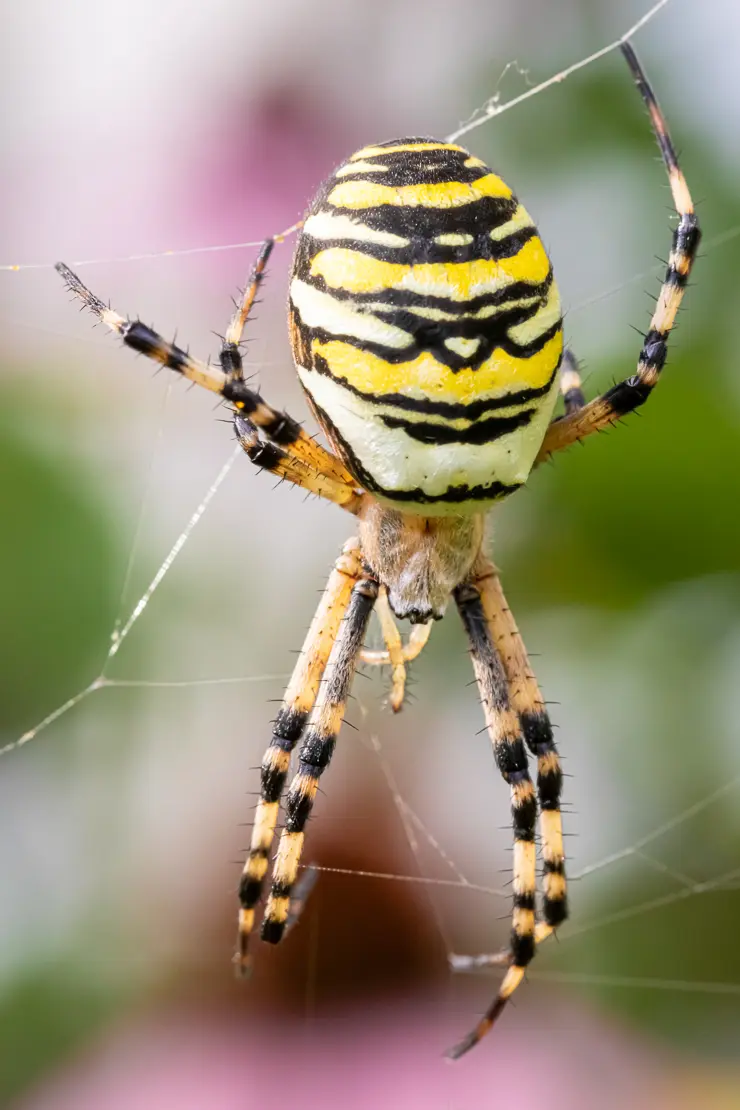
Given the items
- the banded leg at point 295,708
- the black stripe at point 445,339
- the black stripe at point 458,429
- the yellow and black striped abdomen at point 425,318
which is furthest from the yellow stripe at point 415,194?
the banded leg at point 295,708

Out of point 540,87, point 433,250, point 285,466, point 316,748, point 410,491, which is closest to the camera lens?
point 433,250

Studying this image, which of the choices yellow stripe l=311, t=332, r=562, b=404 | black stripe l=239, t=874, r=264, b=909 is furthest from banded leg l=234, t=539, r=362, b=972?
yellow stripe l=311, t=332, r=562, b=404

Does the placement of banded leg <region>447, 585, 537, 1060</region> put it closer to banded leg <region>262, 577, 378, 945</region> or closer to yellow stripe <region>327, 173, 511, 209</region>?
banded leg <region>262, 577, 378, 945</region>

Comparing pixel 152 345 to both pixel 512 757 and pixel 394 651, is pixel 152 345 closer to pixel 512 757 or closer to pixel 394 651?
pixel 394 651

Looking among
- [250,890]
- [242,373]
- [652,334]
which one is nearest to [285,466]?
[242,373]

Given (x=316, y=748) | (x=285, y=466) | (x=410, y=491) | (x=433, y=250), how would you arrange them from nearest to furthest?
(x=433, y=250)
(x=410, y=491)
(x=285, y=466)
(x=316, y=748)

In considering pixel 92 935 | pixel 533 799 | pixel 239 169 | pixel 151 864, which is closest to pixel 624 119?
pixel 239 169

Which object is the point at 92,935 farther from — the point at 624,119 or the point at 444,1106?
the point at 624,119
